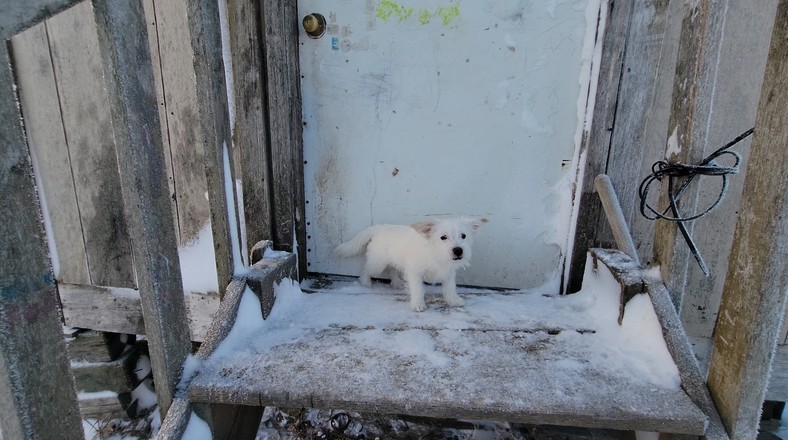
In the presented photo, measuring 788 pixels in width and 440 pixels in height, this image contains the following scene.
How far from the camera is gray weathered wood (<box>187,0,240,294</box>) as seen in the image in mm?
Result: 1613

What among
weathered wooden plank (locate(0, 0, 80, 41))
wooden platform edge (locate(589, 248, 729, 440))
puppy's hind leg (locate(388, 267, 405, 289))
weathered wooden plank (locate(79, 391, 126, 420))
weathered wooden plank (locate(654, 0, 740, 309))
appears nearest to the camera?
weathered wooden plank (locate(0, 0, 80, 41))

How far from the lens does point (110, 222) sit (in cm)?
255

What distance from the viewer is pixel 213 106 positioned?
167 centimetres

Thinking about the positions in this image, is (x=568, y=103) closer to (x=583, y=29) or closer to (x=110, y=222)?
(x=583, y=29)

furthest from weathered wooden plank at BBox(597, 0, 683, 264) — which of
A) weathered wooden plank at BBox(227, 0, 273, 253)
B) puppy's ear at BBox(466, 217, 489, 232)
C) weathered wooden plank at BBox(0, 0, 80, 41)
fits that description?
weathered wooden plank at BBox(0, 0, 80, 41)

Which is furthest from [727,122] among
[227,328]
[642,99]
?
[227,328]

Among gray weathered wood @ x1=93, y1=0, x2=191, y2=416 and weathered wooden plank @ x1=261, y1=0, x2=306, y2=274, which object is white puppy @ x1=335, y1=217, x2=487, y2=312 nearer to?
weathered wooden plank @ x1=261, y1=0, x2=306, y2=274

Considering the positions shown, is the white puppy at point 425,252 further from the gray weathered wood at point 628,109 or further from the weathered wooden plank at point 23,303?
the weathered wooden plank at point 23,303

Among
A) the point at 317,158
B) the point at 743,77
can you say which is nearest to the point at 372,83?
the point at 317,158

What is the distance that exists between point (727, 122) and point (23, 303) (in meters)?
3.08

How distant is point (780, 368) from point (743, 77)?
5.88ft

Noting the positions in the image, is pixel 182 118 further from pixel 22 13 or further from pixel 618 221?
pixel 618 221

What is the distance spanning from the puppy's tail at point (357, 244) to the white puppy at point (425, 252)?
6cm

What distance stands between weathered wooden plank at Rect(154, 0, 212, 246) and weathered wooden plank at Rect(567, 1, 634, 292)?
2228 millimetres
